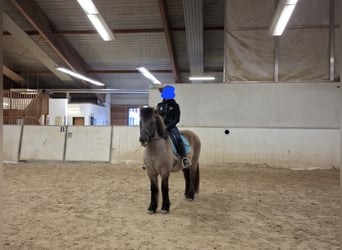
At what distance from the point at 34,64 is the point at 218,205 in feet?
52.4

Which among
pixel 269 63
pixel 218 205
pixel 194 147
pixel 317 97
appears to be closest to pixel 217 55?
pixel 269 63

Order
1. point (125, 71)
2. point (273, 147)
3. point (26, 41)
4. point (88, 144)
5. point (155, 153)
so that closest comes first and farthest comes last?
1. point (155, 153)
2. point (273, 147)
3. point (88, 144)
4. point (26, 41)
5. point (125, 71)

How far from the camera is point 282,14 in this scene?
23.8 feet

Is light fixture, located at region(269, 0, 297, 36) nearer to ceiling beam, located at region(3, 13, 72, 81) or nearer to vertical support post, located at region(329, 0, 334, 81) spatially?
vertical support post, located at region(329, 0, 334, 81)

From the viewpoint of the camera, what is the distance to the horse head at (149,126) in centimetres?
381

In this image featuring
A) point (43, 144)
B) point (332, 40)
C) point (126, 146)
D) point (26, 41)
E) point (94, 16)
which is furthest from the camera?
point (26, 41)

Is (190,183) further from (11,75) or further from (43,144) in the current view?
(11,75)

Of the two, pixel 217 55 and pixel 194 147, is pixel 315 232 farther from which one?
pixel 217 55

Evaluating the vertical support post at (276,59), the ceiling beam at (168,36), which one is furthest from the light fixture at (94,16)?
the vertical support post at (276,59)

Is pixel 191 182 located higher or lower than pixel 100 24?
lower

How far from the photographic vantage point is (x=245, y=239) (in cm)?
316

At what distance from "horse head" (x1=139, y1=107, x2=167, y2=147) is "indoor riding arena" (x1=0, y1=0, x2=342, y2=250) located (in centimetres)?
3

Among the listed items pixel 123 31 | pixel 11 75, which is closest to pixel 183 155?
pixel 123 31

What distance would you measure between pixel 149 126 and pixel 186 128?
564 centimetres
